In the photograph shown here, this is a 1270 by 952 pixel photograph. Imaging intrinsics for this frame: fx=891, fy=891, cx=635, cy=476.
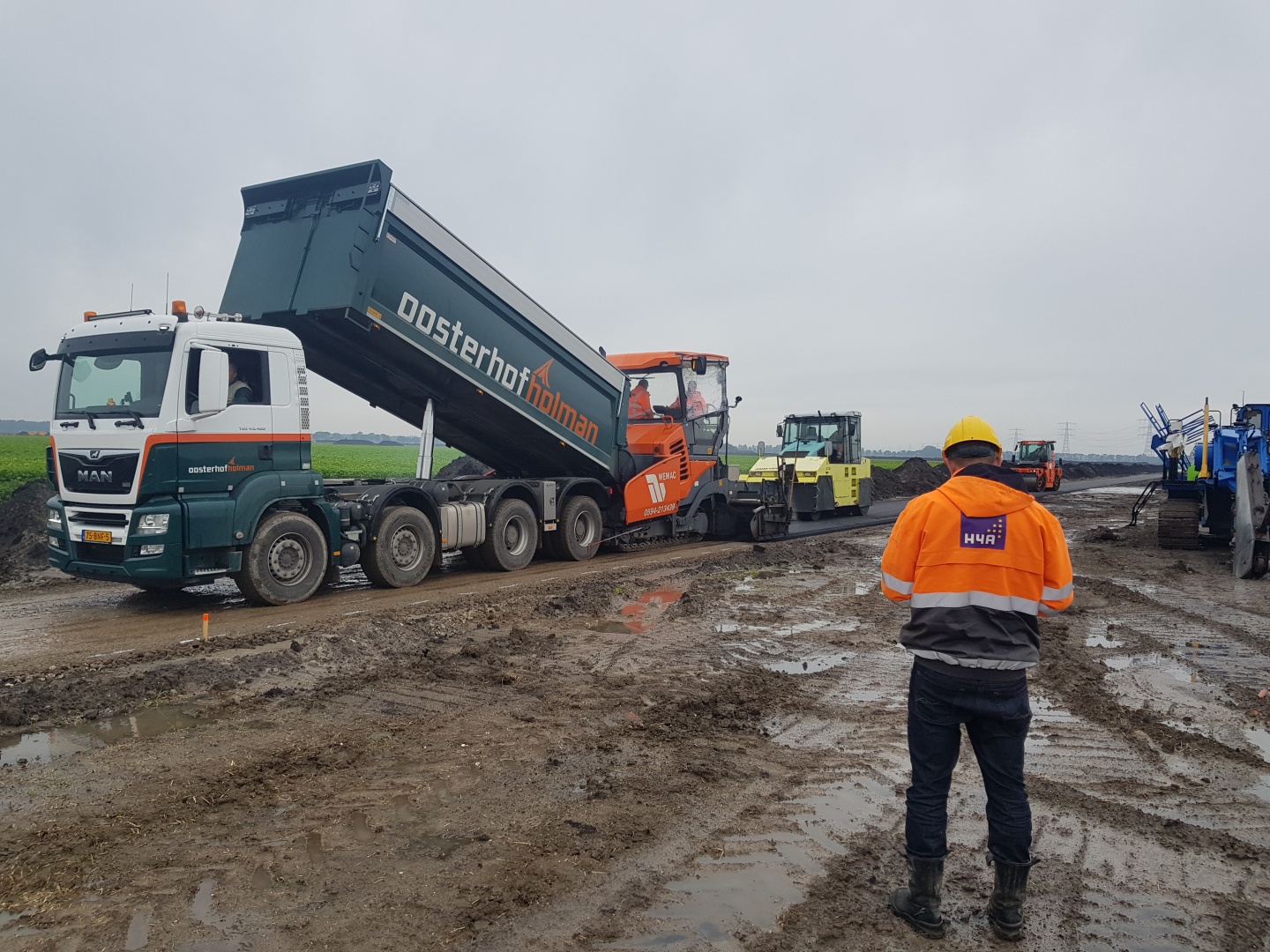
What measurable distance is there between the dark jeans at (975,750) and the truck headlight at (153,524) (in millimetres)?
6903

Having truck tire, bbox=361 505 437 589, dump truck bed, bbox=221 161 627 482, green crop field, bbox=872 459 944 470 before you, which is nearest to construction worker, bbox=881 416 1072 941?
dump truck bed, bbox=221 161 627 482

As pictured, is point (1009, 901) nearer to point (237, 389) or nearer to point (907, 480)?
point (237, 389)

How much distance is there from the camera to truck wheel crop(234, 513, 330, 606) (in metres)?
8.55

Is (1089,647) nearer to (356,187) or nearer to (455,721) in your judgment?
(455,721)

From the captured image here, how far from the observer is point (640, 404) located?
45.1 feet

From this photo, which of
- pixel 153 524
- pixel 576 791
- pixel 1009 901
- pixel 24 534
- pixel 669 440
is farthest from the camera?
pixel 669 440

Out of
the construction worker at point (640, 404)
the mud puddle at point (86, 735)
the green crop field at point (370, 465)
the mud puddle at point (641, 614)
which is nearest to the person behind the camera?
the mud puddle at point (86, 735)

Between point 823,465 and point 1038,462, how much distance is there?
15967mm

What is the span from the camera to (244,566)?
8516 millimetres

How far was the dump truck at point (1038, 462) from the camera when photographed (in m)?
31.6

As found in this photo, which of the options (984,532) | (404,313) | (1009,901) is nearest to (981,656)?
(984,532)

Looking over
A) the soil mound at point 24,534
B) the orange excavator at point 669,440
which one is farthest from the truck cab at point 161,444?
the orange excavator at point 669,440

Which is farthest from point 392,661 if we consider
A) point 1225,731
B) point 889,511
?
point 889,511

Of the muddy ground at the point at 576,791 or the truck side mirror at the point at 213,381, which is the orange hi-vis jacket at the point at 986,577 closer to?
the muddy ground at the point at 576,791
